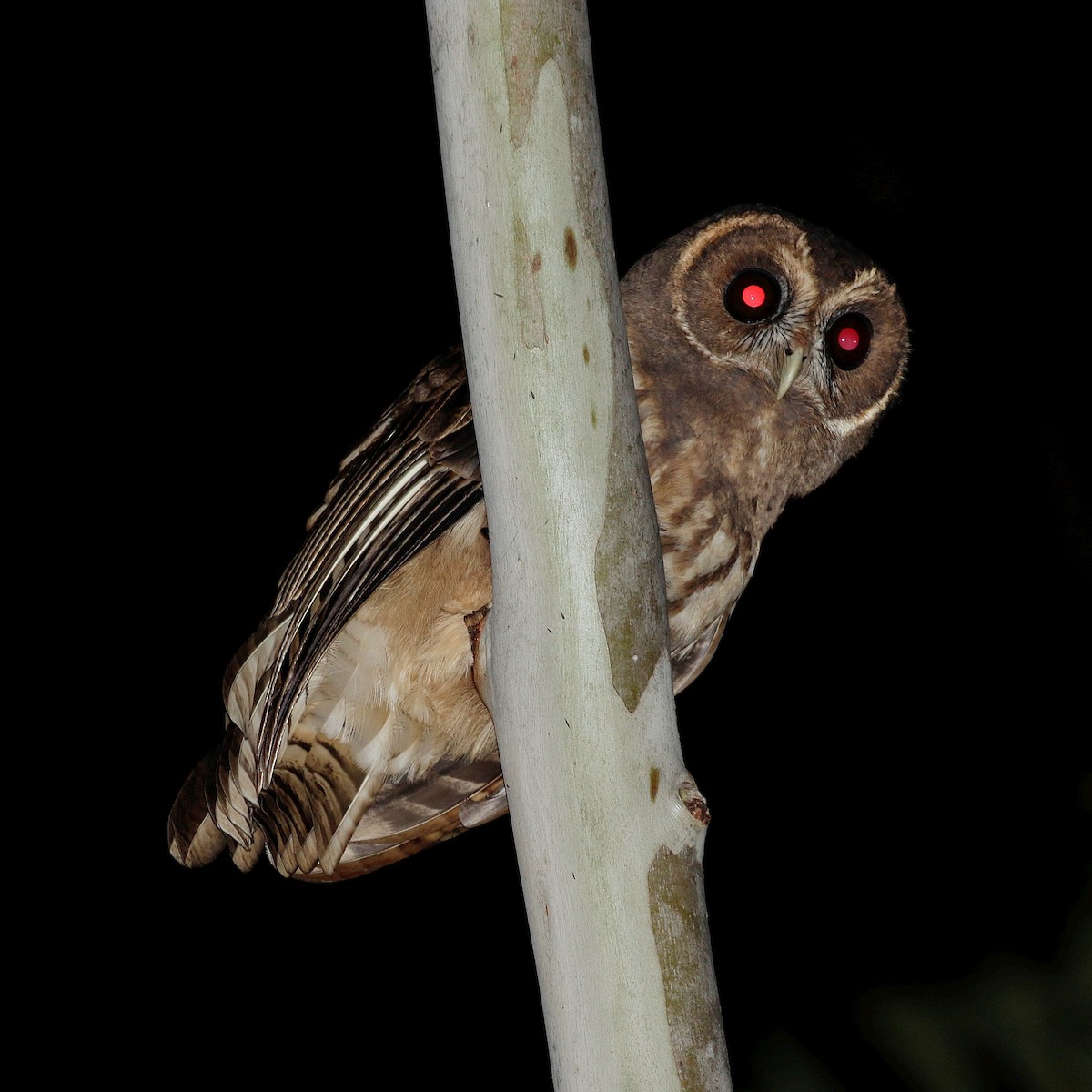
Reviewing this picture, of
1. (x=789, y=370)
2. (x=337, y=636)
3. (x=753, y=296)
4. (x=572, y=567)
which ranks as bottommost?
(x=572, y=567)

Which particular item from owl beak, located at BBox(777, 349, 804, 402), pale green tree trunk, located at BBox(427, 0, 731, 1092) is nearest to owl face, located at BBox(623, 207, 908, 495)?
owl beak, located at BBox(777, 349, 804, 402)

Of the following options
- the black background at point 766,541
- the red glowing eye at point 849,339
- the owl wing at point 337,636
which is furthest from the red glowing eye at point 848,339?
the black background at point 766,541

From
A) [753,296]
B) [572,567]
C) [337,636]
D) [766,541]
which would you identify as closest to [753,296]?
[753,296]

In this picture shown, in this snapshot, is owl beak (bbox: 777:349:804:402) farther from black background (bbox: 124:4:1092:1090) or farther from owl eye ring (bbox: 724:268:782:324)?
black background (bbox: 124:4:1092:1090)

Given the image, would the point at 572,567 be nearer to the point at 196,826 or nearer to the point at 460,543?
the point at 460,543

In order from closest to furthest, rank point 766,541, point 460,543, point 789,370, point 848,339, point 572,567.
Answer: point 572,567 → point 460,543 → point 789,370 → point 848,339 → point 766,541
